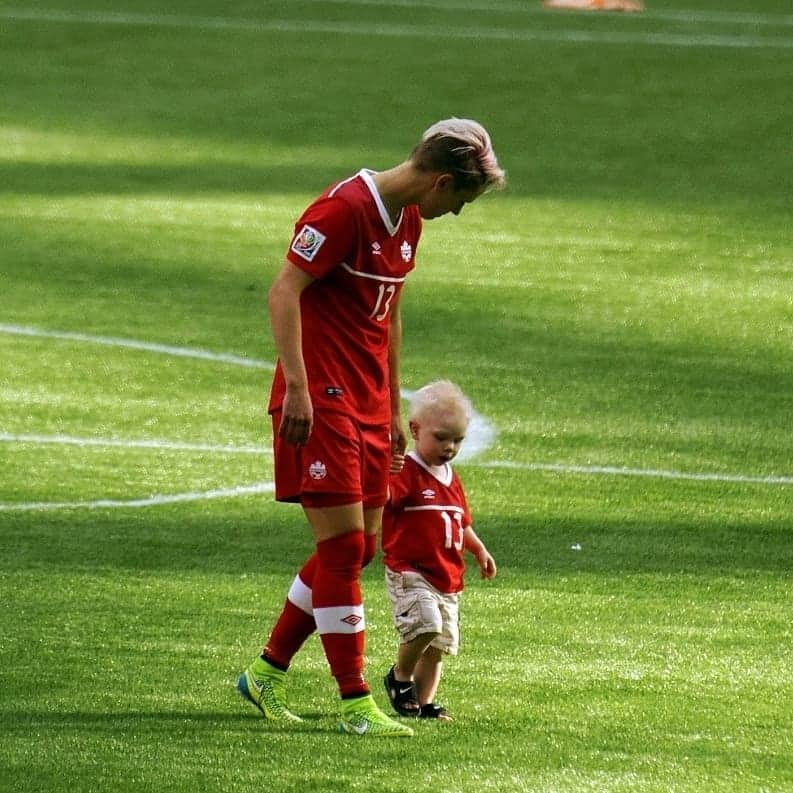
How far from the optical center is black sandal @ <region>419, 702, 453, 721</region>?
580 centimetres

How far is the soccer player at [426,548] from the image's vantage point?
5.77 m

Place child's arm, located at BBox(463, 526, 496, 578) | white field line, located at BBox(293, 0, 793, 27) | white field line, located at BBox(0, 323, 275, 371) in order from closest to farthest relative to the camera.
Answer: child's arm, located at BBox(463, 526, 496, 578) → white field line, located at BBox(0, 323, 275, 371) → white field line, located at BBox(293, 0, 793, 27)

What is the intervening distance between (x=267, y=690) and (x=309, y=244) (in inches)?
49.4

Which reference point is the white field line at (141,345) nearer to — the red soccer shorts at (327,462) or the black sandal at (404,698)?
the black sandal at (404,698)

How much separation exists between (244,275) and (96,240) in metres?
1.48

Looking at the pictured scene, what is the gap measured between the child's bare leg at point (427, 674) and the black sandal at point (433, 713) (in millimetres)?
22

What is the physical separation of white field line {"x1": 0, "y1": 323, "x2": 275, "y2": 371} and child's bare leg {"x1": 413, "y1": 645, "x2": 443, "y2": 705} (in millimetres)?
5475

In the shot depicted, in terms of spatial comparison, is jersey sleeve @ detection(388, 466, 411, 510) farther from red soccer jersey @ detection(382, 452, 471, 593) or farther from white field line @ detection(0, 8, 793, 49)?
white field line @ detection(0, 8, 793, 49)

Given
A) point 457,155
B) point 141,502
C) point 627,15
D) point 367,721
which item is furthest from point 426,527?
point 627,15

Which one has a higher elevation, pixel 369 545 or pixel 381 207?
pixel 381 207

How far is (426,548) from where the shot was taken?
5.79 metres

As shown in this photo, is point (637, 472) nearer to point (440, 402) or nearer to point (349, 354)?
point (440, 402)

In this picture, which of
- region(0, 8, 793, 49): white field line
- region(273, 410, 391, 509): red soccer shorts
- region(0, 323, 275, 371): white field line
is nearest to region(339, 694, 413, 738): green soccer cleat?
region(273, 410, 391, 509): red soccer shorts

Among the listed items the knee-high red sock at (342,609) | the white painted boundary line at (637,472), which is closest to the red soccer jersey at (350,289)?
the knee-high red sock at (342,609)
